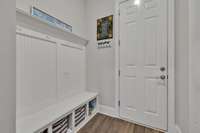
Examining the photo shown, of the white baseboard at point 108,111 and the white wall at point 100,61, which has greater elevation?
the white wall at point 100,61

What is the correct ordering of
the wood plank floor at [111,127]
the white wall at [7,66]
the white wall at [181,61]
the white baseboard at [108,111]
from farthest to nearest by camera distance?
1. the white baseboard at [108,111]
2. the wood plank floor at [111,127]
3. the white wall at [181,61]
4. the white wall at [7,66]

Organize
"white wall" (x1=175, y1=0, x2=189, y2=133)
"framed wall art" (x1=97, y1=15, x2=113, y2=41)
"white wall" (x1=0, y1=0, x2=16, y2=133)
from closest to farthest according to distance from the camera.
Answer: "white wall" (x1=0, y1=0, x2=16, y2=133)
"white wall" (x1=175, y1=0, x2=189, y2=133)
"framed wall art" (x1=97, y1=15, x2=113, y2=41)

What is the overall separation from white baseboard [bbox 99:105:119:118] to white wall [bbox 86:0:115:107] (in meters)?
0.07

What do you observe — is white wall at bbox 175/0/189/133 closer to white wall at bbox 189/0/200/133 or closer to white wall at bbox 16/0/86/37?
white wall at bbox 189/0/200/133

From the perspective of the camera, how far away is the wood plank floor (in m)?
1.85

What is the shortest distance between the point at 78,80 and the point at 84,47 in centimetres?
83

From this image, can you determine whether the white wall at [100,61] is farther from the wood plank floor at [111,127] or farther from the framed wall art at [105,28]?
the wood plank floor at [111,127]

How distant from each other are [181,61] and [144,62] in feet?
1.82

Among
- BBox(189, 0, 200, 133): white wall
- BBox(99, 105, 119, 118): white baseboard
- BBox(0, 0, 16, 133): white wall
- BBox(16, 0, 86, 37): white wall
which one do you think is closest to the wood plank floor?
BBox(99, 105, 119, 118): white baseboard

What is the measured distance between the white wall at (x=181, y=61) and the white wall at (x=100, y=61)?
116cm

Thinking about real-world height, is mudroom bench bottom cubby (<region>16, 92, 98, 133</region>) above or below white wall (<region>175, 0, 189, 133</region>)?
below

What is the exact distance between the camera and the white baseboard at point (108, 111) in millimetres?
2359

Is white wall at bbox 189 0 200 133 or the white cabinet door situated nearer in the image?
white wall at bbox 189 0 200 133

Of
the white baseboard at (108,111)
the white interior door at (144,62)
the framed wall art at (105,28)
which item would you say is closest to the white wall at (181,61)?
the white interior door at (144,62)
